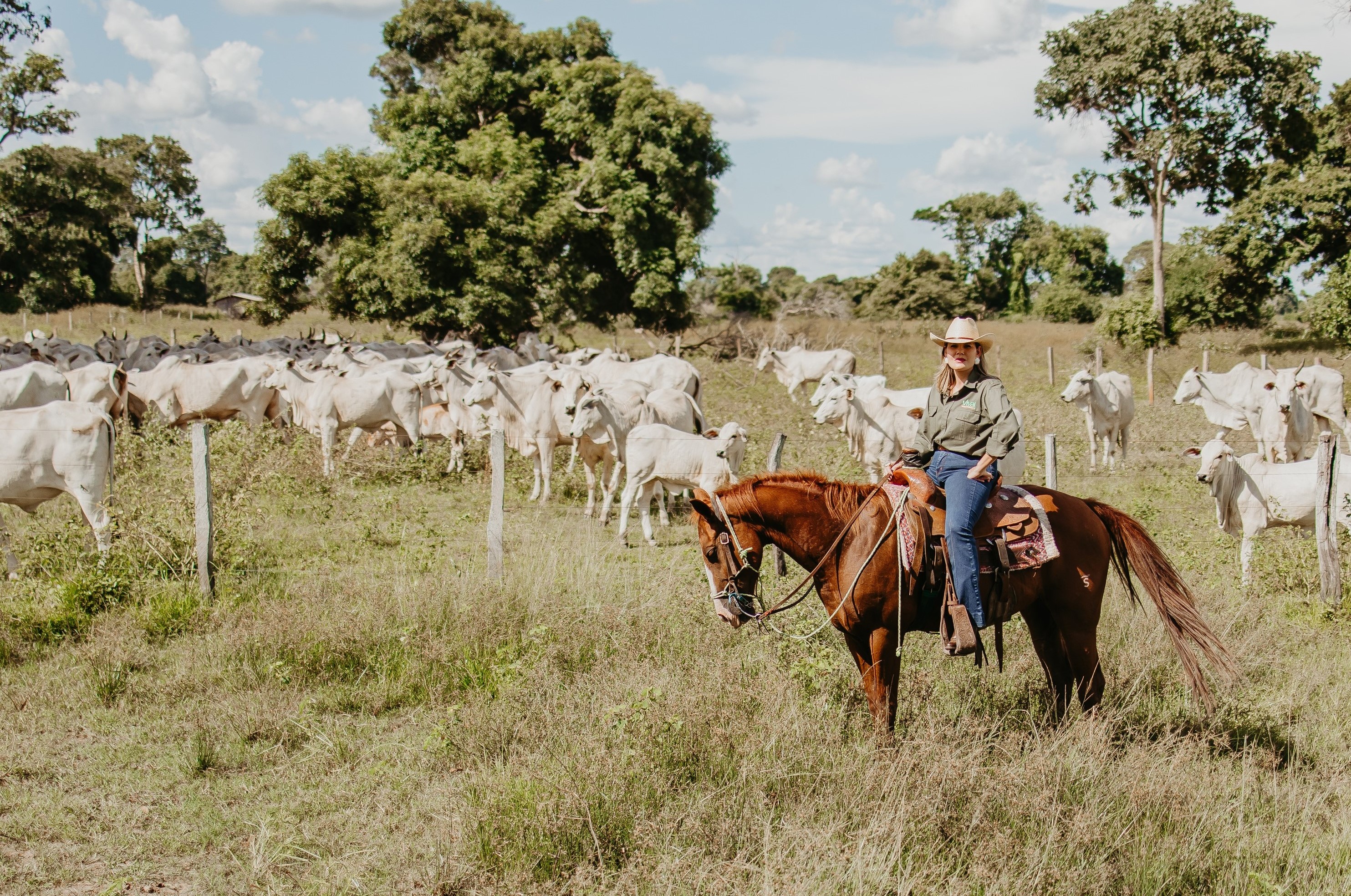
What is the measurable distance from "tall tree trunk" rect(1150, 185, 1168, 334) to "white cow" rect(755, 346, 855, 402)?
13000 millimetres

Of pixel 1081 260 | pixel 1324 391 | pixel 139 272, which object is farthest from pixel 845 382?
pixel 139 272

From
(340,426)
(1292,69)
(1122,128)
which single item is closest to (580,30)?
(1122,128)

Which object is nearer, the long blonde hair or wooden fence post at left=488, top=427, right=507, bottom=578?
the long blonde hair

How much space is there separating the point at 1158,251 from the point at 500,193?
75.9 ft

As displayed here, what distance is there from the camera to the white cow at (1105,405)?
17594 mm

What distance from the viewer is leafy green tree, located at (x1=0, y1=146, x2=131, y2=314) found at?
42.4 metres

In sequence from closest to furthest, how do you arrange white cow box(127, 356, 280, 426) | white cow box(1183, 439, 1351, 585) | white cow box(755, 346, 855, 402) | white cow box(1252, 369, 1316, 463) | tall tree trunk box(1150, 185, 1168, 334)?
1. white cow box(1183, 439, 1351, 585)
2. white cow box(1252, 369, 1316, 463)
3. white cow box(127, 356, 280, 426)
4. white cow box(755, 346, 855, 402)
5. tall tree trunk box(1150, 185, 1168, 334)

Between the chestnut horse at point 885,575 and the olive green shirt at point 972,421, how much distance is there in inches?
18.5

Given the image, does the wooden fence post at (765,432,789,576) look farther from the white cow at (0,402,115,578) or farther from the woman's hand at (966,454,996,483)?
the white cow at (0,402,115,578)

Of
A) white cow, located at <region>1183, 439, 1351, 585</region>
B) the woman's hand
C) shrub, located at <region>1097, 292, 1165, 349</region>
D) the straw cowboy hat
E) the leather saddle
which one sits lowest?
white cow, located at <region>1183, 439, 1351, 585</region>

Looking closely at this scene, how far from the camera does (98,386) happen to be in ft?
53.6

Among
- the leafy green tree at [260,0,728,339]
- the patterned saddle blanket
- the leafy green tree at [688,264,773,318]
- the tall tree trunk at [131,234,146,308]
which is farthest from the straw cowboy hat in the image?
the tall tree trunk at [131,234,146,308]

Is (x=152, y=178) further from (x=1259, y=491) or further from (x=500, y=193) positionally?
(x=1259, y=491)

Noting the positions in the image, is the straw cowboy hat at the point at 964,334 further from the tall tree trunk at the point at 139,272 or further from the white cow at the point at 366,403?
the tall tree trunk at the point at 139,272
